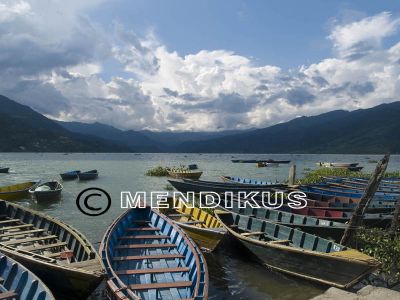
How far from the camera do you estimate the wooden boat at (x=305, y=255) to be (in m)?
11.5

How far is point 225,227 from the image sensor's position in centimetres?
1661

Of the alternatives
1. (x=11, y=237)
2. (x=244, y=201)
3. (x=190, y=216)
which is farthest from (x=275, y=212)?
(x=11, y=237)

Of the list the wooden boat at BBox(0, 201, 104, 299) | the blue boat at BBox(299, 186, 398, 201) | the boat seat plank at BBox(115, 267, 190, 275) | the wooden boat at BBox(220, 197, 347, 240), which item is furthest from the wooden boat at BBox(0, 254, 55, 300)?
the blue boat at BBox(299, 186, 398, 201)

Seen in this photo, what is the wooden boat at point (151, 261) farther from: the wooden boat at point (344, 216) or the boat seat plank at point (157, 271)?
the wooden boat at point (344, 216)

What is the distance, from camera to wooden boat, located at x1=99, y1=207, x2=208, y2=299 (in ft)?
31.5

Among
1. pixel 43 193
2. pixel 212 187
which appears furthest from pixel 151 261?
pixel 43 193

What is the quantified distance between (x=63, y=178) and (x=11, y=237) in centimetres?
4528

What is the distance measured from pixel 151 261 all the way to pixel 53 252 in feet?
14.0

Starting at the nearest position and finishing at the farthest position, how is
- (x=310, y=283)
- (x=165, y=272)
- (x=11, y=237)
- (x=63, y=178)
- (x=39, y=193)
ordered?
(x=165, y=272) → (x=310, y=283) → (x=11, y=237) → (x=39, y=193) → (x=63, y=178)

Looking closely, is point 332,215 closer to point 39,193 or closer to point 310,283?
point 310,283

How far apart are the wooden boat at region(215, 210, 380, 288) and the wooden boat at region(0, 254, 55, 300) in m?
8.71

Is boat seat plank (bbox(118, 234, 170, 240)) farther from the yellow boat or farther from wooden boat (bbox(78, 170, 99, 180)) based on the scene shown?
wooden boat (bbox(78, 170, 99, 180))

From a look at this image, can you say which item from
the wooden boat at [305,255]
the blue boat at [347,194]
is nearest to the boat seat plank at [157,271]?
the wooden boat at [305,255]

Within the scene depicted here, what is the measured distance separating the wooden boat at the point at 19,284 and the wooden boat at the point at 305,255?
8.71m
